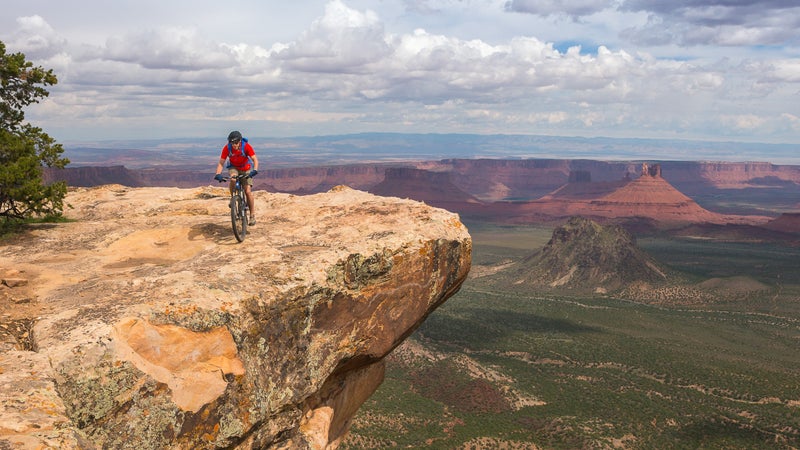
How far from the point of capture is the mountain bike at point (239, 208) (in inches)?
612

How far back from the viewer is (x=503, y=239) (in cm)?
17325

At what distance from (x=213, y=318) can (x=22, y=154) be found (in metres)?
10.3

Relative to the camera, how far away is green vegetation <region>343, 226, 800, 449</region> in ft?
136

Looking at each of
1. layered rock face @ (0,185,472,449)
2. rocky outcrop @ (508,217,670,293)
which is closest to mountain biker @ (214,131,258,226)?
layered rock face @ (0,185,472,449)

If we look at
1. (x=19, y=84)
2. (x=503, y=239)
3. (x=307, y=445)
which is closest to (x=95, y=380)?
(x=307, y=445)

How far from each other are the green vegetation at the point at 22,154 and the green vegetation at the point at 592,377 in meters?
24.7

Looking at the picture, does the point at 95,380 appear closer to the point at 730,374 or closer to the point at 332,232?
the point at 332,232

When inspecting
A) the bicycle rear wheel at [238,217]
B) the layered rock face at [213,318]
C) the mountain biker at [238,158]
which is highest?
the mountain biker at [238,158]

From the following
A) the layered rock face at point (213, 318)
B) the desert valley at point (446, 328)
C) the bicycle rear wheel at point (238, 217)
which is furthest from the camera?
the bicycle rear wheel at point (238, 217)

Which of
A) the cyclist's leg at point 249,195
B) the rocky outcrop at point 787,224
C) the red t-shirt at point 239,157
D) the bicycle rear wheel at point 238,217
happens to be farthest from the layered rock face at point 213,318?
the rocky outcrop at point 787,224

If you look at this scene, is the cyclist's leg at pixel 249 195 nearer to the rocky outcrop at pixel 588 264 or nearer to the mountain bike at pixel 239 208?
the mountain bike at pixel 239 208

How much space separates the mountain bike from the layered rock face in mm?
337

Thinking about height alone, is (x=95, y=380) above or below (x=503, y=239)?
above

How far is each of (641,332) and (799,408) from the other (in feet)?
85.2
